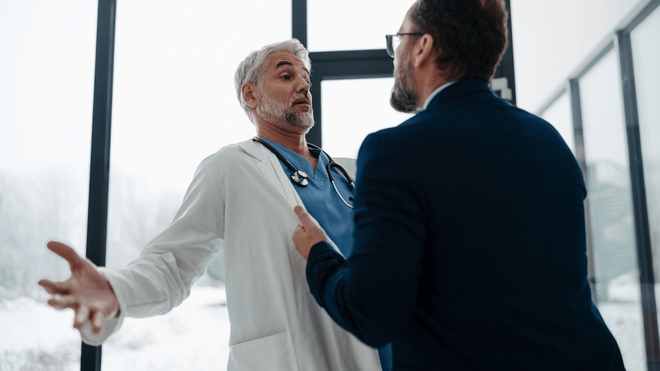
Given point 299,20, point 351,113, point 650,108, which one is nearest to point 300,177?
point 351,113

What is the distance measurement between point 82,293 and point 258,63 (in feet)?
3.38

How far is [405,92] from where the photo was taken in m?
1.06

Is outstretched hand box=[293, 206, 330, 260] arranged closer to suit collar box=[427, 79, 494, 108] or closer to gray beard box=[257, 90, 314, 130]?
suit collar box=[427, 79, 494, 108]

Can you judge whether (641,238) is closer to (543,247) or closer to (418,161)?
(543,247)

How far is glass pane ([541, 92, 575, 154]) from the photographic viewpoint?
2564 mm

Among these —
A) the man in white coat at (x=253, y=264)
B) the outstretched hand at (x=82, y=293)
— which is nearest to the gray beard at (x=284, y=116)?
the man in white coat at (x=253, y=264)

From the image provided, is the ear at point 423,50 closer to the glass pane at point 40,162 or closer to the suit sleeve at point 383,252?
the suit sleeve at point 383,252

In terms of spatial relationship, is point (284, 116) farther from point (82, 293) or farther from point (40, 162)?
point (40, 162)

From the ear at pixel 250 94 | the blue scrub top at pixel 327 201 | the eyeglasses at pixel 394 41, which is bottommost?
the blue scrub top at pixel 327 201

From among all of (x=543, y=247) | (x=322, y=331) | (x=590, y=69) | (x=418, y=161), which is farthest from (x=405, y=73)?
(x=590, y=69)

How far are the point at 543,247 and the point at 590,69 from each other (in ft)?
6.28

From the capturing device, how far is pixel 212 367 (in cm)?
224

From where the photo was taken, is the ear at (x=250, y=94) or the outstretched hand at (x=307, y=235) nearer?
the outstretched hand at (x=307, y=235)

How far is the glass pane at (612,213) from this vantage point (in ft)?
7.23
